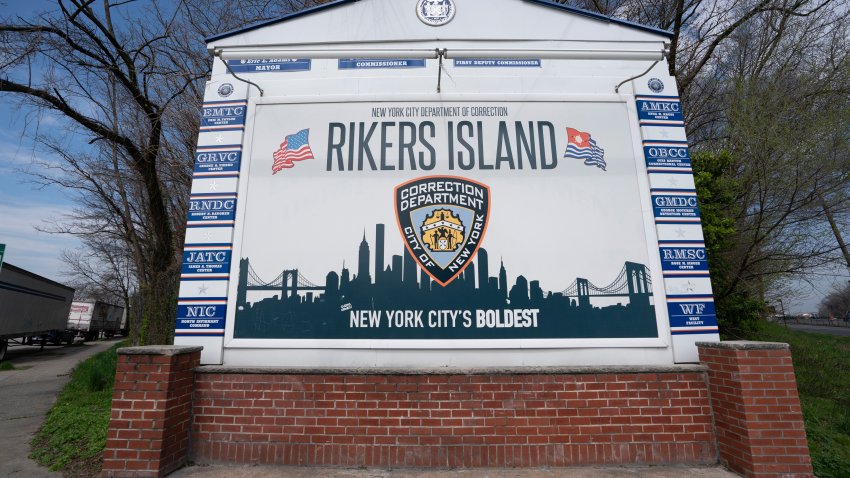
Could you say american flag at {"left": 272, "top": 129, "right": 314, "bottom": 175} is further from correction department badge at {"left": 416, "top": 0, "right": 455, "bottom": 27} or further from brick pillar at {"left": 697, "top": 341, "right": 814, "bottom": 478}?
brick pillar at {"left": 697, "top": 341, "right": 814, "bottom": 478}

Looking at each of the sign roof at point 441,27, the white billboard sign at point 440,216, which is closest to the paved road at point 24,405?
the white billboard sign at point 440,216

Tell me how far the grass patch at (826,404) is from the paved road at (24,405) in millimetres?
8666

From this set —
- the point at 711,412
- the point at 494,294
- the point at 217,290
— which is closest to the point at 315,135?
the point at 217,290

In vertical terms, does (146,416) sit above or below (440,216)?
below

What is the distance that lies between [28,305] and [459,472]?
884 inches

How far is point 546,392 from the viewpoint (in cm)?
438

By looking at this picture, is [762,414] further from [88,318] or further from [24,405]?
[88,318]

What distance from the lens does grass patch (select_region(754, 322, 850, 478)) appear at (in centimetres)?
449

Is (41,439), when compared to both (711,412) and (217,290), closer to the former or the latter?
(217,290)

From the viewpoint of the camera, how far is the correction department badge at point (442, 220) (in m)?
4.89

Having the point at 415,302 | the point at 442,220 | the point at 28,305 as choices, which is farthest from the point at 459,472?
the point at 28,305

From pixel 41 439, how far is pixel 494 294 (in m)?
6.87

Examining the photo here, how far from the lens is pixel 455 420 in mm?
4320

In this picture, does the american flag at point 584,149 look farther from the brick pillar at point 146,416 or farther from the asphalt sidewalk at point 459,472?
the brick pillar at point 146,416
